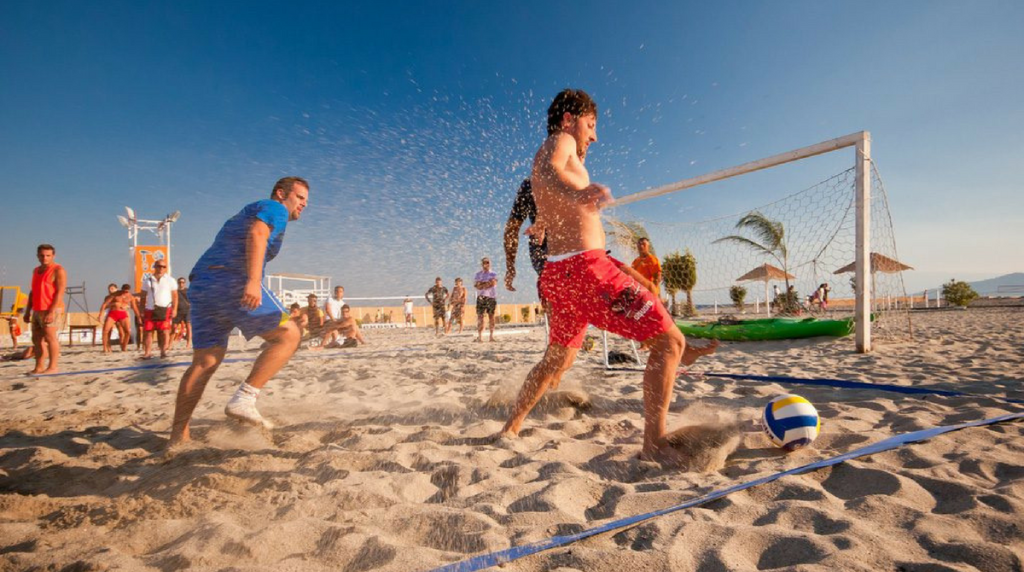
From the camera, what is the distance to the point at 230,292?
8.13 feet

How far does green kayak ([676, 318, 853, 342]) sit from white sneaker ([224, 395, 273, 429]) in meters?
6.59

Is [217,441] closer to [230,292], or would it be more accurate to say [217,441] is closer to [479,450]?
[230,292]

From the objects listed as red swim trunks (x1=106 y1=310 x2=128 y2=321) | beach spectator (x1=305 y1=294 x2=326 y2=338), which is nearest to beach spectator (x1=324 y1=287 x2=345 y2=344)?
beach spectator (x1=305 y1=294 x2=326 y2=338)

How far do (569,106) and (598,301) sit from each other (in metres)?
1.02

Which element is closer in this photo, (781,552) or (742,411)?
(781,552)

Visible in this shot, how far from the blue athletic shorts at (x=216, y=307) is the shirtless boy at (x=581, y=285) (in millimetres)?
1562

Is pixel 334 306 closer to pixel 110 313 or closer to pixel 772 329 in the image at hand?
pixel 110 313

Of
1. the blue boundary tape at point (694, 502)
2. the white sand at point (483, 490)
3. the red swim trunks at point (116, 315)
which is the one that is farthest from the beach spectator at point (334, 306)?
the blue boundary tape at point (694, 502)

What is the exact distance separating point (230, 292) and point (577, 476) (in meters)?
2.01

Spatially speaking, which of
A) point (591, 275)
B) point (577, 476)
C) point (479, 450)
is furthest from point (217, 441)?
point (591, 275)

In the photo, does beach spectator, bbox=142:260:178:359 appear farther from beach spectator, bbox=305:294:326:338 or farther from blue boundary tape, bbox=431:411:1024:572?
blue boundary tape, bbox=431:411:1024:572

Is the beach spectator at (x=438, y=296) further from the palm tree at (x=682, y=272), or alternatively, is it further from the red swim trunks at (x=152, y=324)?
the palm tree at (x=682, y=272)

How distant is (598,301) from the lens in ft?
7.10

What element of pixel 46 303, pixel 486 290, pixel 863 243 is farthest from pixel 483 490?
pixel 486 290
